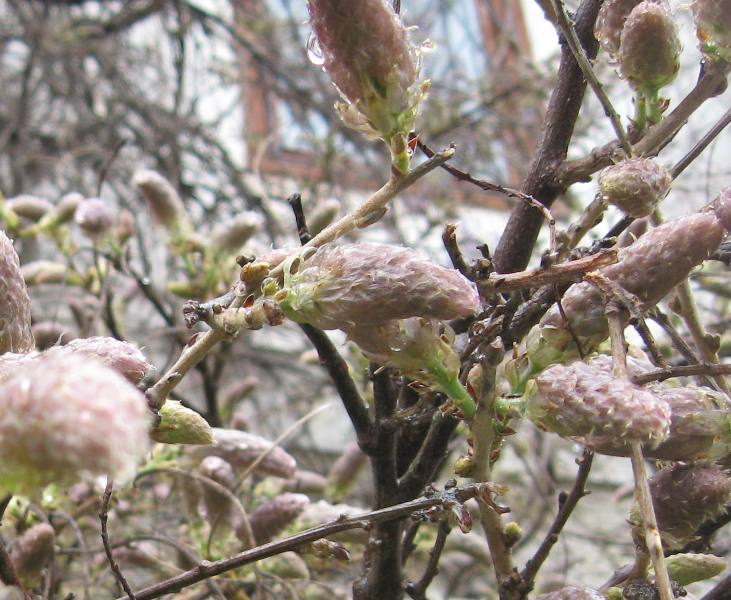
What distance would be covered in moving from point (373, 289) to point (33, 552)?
0.42 m

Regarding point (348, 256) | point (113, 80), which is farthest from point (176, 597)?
point (113, 80)

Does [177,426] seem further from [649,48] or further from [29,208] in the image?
[29,208]

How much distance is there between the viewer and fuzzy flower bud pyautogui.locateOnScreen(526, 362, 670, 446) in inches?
14.6

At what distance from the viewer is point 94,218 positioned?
3.17 ft

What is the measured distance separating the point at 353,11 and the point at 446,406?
0.69ft

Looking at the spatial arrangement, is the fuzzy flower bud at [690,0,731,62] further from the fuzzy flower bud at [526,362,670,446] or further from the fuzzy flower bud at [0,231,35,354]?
the fuzzy flower bud at [0,231,35,354]

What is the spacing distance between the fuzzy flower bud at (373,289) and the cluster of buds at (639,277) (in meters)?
0.09

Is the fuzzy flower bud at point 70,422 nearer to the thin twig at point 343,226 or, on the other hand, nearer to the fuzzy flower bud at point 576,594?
the thin twig at point 343,226

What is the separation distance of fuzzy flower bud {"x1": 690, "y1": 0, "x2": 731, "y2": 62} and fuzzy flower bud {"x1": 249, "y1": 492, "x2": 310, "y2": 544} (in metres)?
0.46

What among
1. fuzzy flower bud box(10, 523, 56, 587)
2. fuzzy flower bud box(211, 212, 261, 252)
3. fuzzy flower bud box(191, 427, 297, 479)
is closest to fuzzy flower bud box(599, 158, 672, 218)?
fuzzy flower bud box(191, 427, 297, 479)

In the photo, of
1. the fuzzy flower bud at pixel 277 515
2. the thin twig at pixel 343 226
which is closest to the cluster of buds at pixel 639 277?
the thin twig at pixel 343 226

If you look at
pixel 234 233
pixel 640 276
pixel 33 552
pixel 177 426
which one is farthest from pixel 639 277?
pixel 234 233

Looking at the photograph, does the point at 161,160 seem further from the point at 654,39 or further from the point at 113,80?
the point at 654,39

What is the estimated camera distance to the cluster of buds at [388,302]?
1.27 feet
